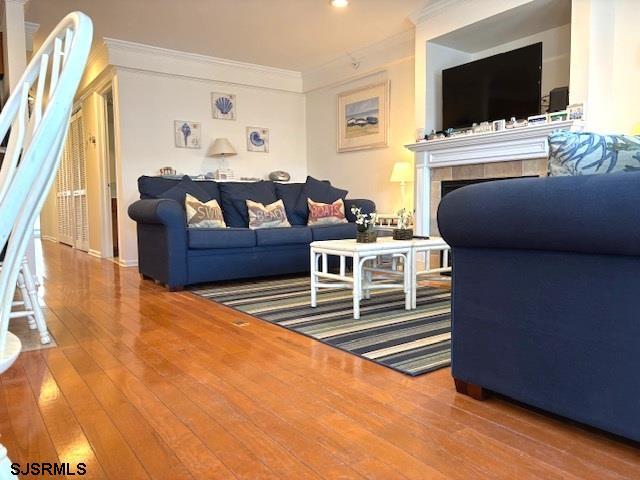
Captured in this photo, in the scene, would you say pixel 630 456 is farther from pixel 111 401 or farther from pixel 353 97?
pixel 353 97

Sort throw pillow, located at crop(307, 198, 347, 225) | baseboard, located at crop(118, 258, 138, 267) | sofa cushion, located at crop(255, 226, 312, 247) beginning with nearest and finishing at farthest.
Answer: sofa cushion, located at crop(255, 226, 312, 247) < throw pillow, located at crop(307, 198, 347, 225) < baseboard, located at crop(118, 258, 138, 267)

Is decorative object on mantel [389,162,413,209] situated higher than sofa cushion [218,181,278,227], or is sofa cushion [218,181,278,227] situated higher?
decorative object on mantel [389,162,413,209]

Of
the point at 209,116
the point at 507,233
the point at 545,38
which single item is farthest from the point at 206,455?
the point at 209,116

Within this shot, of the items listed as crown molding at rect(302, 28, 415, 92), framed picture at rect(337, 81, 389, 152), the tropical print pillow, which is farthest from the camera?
framed picture at rect(337, 81, 389, 152)

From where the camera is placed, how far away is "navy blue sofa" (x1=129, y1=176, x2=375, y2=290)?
147 inches

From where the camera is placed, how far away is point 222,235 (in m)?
3.92

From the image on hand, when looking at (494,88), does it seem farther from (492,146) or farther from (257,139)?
(257,139)

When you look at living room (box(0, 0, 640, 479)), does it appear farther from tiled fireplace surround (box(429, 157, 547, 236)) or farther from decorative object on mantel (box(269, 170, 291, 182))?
decorative object on mantel (box(269, 170, 291, 182))

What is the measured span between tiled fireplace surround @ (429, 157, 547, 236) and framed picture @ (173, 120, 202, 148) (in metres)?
2.89

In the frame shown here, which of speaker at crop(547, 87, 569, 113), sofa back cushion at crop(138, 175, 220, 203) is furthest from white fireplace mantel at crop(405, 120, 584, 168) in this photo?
sofa back cushion at crop(138, 175, 220, 203)

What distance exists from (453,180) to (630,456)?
340 centimetres

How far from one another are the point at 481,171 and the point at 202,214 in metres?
2.47

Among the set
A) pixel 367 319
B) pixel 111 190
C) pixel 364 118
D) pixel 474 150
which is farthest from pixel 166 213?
pixel 111 190

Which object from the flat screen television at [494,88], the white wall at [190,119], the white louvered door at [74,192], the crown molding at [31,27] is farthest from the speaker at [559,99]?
the white louvered door at [74,192]
